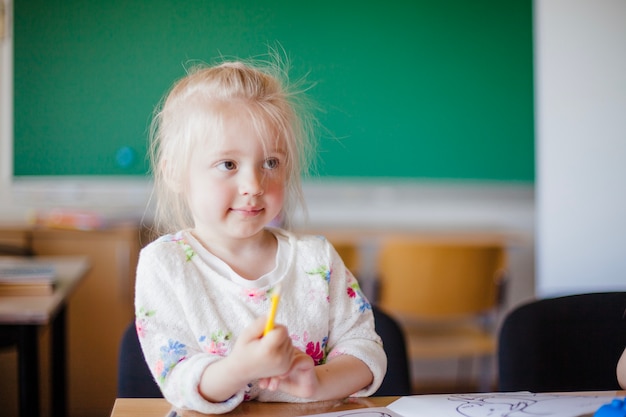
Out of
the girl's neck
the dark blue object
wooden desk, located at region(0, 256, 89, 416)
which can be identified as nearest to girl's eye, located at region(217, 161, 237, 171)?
the girl's neck

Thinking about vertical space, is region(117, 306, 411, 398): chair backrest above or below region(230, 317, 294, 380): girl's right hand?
below

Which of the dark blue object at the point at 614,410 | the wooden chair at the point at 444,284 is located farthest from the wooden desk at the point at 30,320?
the dark blue object at the point at 614,410

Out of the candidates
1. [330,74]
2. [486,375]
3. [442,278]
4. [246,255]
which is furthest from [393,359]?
[330,74]

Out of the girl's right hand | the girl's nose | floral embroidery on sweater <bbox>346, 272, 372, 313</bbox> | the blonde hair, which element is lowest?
the girl's right hand

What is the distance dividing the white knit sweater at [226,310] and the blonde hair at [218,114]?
0.11 meters

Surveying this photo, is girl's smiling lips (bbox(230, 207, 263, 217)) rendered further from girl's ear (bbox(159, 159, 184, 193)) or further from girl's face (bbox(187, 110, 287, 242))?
girl's ear (bbox(159, 159, 184, 193))

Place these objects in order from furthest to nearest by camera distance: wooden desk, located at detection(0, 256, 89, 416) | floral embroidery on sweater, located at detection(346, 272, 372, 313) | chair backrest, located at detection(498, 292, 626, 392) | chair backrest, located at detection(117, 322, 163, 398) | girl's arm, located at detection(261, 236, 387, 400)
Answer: wooden desk, located at detection(0, 256, 89, 416) → chair backrest, located at detection(498, 292, 626, 392) → chair backrest, located at detection(117, 322, 163, 398) → floral embroidery on sweater, located at detection(346, 272, 372, 313) → girl's arm, located at detection(261, 236, 387, 400)

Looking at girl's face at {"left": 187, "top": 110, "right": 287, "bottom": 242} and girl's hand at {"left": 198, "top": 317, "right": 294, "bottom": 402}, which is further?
girl's face at {"left": 187, "top": 110, "right": 287, "bottom": 242}

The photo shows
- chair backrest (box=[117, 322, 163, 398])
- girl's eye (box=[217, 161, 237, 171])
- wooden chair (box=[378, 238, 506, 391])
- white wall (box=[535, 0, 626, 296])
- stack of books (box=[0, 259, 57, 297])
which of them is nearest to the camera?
girl's eye (box=[217, 161, 237, 171])

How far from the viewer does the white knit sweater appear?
→ 1.04 meters

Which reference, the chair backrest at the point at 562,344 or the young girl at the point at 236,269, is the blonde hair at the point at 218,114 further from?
the chair backrest at the point at 562,344

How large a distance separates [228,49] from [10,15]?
1.08m

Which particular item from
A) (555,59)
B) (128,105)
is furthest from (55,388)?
(555,59)

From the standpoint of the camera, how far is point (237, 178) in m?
1.09
